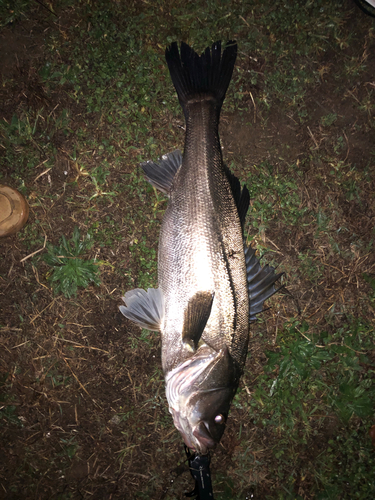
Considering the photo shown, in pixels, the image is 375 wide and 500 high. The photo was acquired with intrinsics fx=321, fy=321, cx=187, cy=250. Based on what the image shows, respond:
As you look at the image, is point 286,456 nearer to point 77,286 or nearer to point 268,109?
point 77,286

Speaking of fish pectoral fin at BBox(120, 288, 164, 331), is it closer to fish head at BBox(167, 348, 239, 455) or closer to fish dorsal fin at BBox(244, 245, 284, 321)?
fish head at BBox(167, 348, 239, 455)

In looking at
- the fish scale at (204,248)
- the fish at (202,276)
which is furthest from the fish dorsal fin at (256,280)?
the fish scale at (204,248)

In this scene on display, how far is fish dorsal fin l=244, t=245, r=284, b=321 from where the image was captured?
2875mm

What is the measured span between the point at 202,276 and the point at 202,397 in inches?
37.5

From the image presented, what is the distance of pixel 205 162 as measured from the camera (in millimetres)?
2777

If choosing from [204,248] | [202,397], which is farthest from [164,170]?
[202,397]

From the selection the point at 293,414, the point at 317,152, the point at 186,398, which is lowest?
the point at 293,414

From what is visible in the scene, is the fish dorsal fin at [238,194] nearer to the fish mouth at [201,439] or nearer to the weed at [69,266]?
the weed at [69,266]

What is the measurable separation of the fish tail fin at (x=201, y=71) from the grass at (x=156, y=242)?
0.41m

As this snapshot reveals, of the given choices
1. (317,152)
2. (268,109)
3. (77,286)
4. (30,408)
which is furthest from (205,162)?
(30,408)

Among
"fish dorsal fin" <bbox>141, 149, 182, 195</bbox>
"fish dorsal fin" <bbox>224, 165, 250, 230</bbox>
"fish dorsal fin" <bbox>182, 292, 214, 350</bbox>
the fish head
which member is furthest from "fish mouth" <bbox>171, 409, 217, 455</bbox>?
"fish dorsal fin" <bbox>141, 149, 182, 195</bbox>

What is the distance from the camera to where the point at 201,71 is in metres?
2.96

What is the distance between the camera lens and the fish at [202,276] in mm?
2562

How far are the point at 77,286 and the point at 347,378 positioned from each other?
3118 millimetres
